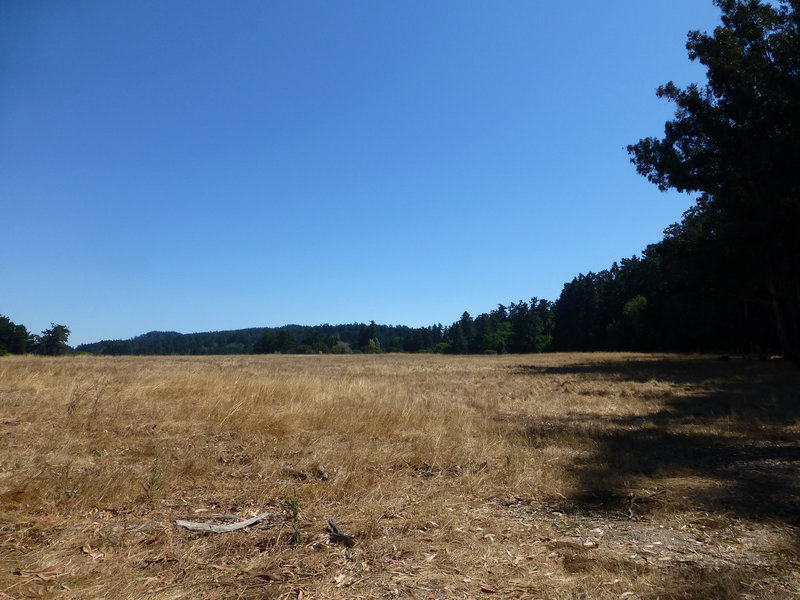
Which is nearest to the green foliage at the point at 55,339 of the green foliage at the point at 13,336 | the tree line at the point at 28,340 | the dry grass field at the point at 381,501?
the tree line at the point at 28,340

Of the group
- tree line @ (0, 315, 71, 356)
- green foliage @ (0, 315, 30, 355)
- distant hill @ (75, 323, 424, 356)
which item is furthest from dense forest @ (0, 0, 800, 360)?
green foliage @ (0, 315, 30, 355)

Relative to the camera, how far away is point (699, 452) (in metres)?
6.75

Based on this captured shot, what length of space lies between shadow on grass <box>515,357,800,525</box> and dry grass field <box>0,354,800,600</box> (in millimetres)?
37

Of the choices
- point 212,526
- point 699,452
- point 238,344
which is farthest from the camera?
point 238,344

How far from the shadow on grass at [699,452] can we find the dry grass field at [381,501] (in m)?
0.04

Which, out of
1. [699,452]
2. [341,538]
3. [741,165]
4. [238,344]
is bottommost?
[699,452]

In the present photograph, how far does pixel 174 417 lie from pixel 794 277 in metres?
28.5

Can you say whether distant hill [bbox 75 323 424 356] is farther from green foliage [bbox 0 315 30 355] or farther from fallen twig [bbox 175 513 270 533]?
fallen twig [bbox 175 513 270 533]

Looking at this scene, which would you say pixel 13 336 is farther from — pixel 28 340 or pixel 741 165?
pixel 741 165

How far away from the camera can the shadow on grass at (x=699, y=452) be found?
15.4 feet

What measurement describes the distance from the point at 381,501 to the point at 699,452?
489cm

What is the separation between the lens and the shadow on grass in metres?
4.68

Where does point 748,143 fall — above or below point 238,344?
above

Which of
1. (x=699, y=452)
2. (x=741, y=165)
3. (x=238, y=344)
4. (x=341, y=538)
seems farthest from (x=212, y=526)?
(x=238, y=344)
